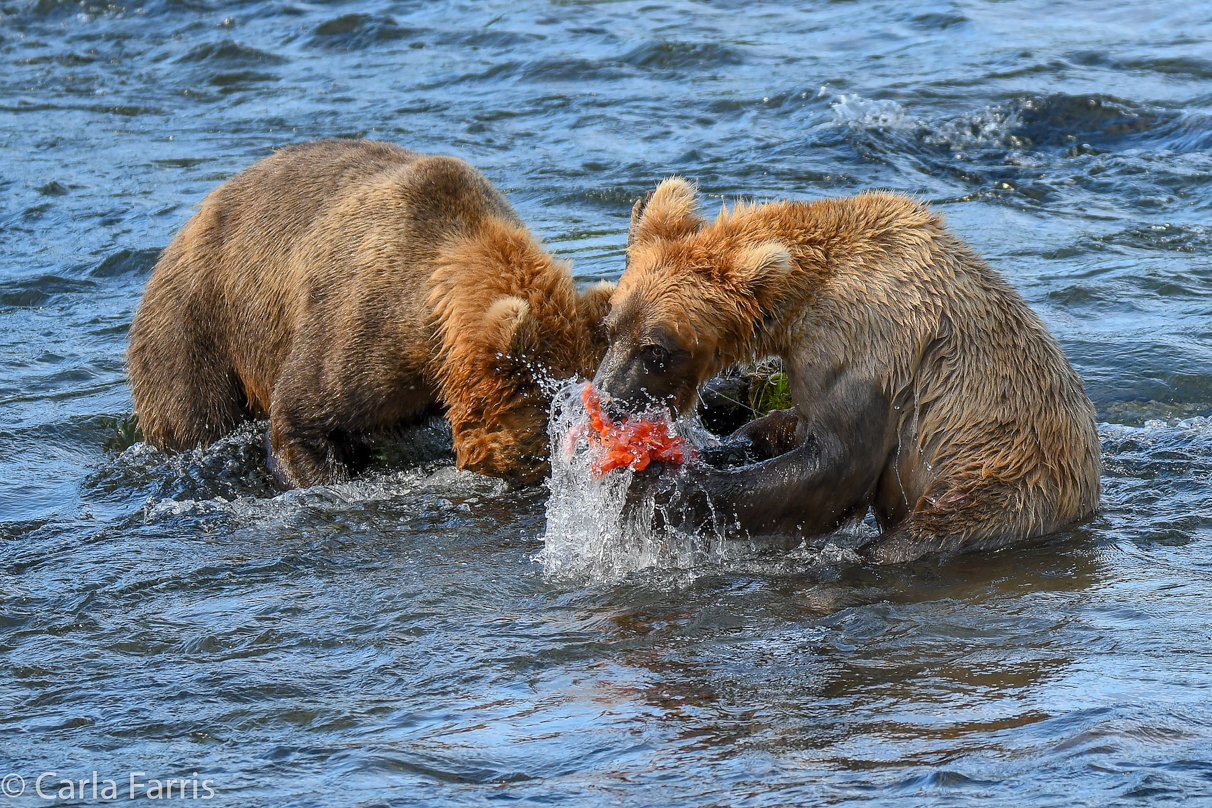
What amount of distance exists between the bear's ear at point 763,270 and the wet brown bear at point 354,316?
3.04 ft

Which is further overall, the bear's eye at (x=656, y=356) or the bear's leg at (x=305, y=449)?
the bear's leg at (x=305, y=449)

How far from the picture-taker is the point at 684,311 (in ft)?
18.3

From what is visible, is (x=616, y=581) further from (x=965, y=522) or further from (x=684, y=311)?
(x=965, y=522)

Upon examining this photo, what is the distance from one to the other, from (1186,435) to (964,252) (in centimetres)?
208

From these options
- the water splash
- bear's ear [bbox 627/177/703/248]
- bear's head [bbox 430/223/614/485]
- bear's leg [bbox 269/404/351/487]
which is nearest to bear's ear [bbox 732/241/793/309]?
bear's ear [bbox 627/177/703/248]

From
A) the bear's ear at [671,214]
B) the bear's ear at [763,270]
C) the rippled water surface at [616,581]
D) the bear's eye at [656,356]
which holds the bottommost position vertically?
the rippled water surface at [616,581]

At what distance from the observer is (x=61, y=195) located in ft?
42.8

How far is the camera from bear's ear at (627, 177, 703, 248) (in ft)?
19.3

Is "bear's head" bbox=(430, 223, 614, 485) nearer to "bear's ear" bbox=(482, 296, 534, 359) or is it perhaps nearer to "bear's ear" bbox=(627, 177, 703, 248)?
"bear's ear" bbox=(482, 296, 534, 359)

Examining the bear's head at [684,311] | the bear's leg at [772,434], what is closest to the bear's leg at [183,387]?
the bear's head at [684,311]

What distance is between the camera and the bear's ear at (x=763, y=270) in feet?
18.0

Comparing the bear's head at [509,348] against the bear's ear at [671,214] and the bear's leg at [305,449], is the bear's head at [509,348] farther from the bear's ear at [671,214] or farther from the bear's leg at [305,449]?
the bear's leg at [305,449]

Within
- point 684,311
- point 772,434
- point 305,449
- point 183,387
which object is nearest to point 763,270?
point 684,311

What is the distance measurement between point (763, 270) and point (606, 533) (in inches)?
47.1
